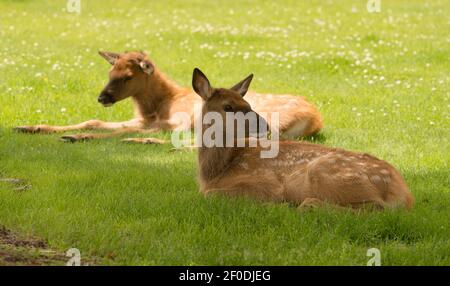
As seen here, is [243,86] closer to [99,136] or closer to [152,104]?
[99,136]

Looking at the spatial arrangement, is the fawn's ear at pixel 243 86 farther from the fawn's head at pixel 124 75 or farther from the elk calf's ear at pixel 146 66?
the elk calf's ear at pixel 146 66

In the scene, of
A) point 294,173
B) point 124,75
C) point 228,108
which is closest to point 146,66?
point 124,75

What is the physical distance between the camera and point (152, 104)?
12352 millimetres

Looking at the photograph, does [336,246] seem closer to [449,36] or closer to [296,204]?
[296,204]

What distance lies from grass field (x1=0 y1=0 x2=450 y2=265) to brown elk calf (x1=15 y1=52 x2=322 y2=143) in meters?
0.37

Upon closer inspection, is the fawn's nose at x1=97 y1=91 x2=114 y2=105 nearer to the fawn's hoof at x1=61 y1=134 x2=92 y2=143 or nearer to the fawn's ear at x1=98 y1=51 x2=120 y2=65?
the fawn's ear at x1=98 y1=51 x2=120 y2=65

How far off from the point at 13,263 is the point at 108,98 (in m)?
6.06

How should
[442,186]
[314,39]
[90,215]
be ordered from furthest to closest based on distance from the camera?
[314,39] → [442,186] → [90,215]

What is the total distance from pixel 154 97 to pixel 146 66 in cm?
51

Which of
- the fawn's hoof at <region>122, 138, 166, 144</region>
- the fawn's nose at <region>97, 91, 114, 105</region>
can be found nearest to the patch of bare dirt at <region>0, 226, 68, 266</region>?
the fawn's hoof at <region>122, 138, 166, 144</region>

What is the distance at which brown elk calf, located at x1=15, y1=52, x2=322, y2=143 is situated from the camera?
11.0 meters

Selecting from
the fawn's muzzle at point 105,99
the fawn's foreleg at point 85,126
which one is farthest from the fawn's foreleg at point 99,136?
the fawn's muzzle at point 105,99

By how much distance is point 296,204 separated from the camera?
298 inches
